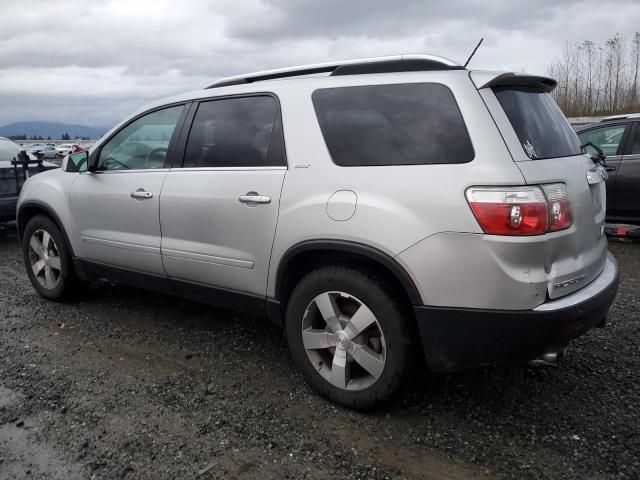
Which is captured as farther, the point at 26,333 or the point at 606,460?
the point at 26,333

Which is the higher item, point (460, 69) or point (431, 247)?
point (460, 69)

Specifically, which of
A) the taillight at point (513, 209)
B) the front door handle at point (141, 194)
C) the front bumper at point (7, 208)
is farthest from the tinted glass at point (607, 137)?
the front bumper at point (7, 208)

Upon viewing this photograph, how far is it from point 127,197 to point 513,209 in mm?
2769

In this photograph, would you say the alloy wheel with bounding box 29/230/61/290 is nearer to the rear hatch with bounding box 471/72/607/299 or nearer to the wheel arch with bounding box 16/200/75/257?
the wheel arch with bounding box 16/200/75/257

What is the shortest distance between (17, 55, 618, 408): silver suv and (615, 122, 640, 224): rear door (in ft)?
14.3

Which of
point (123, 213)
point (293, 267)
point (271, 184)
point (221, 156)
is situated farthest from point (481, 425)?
point (123, 213)

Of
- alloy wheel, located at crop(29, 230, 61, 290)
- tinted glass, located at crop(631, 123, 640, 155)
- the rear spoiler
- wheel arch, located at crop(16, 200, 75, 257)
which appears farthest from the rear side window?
tinted glass, located at crop(631, 123, 640, 155)

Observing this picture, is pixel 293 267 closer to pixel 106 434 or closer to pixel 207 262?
pixel 207 262

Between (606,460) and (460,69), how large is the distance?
78.7 inches

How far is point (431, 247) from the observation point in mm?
2566

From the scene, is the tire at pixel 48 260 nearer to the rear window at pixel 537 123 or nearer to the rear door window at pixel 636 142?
the rear window at pixel 537 123

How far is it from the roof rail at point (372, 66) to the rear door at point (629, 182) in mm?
5146

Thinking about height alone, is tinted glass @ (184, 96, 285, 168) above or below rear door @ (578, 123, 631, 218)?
above

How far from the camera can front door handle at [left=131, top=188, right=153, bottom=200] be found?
12.6 ft
